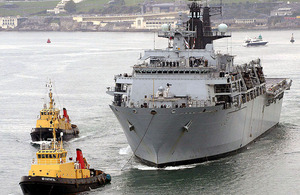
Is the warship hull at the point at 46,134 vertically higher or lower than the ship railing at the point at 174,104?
lower

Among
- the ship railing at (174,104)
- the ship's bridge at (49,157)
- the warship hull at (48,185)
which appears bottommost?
the warship hull at (48,185)

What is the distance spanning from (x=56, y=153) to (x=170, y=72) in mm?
11032

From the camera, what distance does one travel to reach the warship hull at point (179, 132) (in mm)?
40875

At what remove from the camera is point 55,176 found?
36094 millimetres

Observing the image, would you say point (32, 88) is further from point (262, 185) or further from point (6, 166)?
point (262, 185)

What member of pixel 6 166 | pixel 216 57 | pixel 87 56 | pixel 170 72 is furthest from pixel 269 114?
pixel 87 56

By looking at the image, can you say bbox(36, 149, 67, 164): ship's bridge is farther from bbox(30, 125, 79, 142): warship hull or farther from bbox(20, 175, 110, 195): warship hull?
bbox(30, 125, 79, 142): warship hull

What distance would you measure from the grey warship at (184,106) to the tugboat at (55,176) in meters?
5.37

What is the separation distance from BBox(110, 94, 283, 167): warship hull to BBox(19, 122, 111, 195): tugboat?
16.4ft

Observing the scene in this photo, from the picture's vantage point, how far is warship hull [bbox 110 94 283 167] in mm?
40875

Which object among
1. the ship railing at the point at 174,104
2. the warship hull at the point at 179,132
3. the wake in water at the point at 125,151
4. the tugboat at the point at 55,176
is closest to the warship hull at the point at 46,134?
the wake in water at the point at 125,151

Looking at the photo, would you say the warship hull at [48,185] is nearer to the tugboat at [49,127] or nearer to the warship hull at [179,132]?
the warship hull at [179,132]

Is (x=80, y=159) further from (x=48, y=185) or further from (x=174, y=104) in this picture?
(x=174, y=104)

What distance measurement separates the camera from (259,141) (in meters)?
52.1
